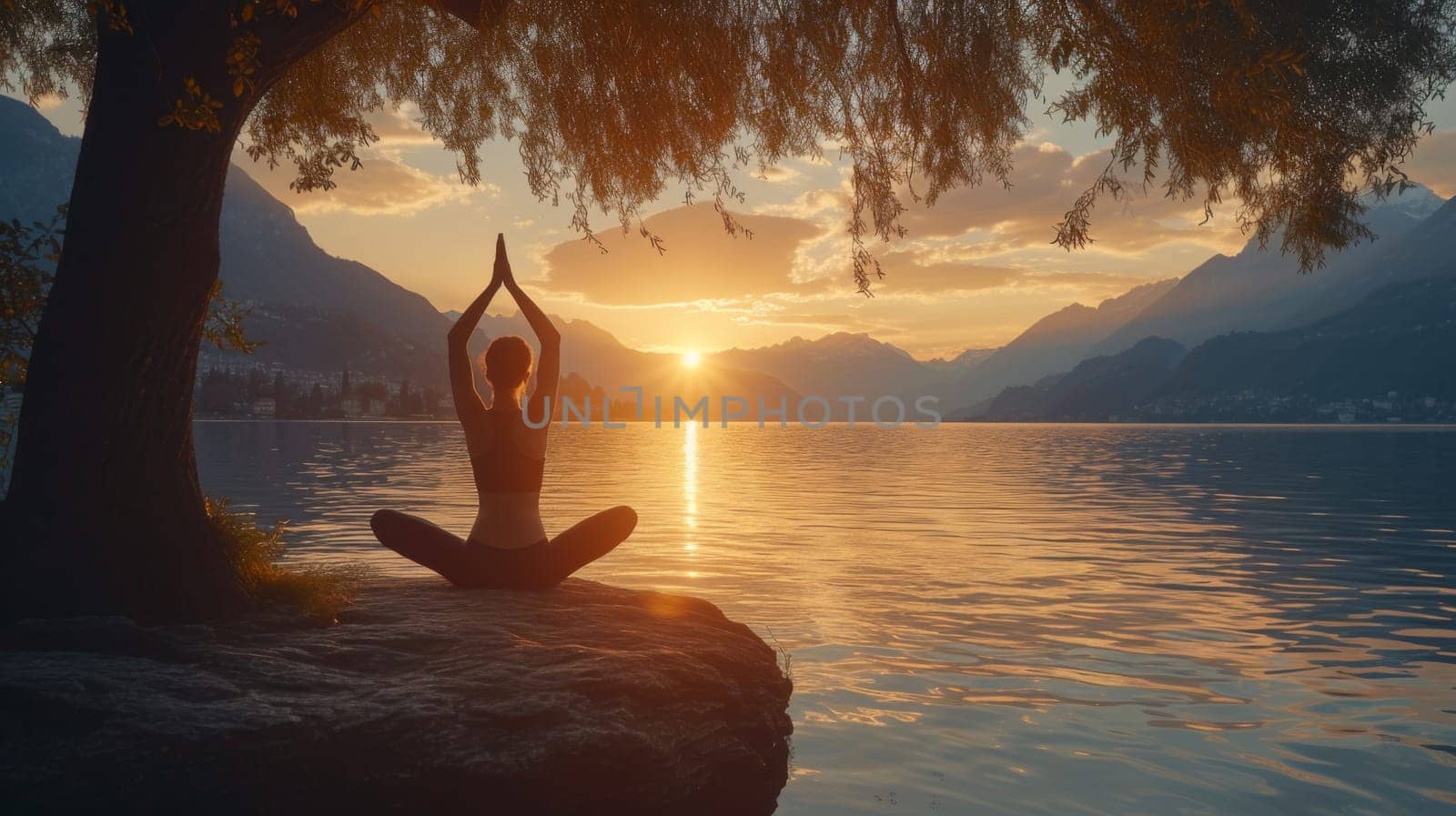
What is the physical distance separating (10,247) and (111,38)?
2.54m

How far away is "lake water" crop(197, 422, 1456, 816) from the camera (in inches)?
283

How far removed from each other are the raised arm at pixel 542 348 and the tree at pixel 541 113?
2.22 meters

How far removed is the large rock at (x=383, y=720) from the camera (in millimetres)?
4570

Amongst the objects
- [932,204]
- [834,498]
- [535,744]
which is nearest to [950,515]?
[834,498]

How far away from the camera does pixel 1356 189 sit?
32.3 feet

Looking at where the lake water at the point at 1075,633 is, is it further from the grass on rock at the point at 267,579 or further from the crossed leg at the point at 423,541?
the grass on rock at the point at 267,579

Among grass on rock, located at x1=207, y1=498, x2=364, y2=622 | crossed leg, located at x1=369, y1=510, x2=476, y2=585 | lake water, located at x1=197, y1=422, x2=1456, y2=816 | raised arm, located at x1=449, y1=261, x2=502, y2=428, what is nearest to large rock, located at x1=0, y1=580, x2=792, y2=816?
grass on rock, located at x1=207, y1=498, x2=364, y2=622

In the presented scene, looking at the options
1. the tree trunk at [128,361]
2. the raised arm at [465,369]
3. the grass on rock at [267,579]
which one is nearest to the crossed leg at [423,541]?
the grass on rock at [267,579]

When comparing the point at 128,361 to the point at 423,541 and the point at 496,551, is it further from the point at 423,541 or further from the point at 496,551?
the point at 496,551

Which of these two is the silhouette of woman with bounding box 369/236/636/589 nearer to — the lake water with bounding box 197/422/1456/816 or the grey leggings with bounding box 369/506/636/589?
the grey leggings with bounding box 369/506/636/589

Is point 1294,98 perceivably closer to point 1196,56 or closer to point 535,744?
point 1196,56

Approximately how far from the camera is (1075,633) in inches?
484

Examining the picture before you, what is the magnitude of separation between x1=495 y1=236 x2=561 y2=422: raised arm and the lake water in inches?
147

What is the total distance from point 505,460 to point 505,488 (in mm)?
293
